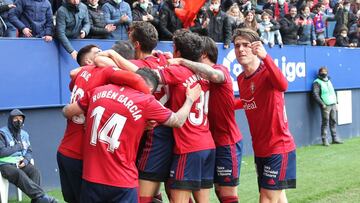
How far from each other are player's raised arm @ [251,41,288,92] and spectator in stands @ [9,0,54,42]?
210 inches

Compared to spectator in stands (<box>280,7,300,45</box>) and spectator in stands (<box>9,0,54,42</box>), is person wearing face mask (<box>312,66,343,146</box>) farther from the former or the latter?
spectator in stands (<box>9,0,54,42</box>)

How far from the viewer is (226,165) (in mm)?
6559

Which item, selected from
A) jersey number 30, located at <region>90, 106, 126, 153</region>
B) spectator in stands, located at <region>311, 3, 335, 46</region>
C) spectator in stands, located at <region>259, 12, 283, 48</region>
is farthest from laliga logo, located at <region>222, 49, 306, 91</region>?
jersey number 30, located at <region>90, 106, 126, 153</region>

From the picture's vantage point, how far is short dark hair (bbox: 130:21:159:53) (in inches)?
232

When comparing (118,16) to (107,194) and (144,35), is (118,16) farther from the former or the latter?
(107,194)

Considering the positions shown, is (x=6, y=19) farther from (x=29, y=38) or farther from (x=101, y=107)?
(x=101, y=107)

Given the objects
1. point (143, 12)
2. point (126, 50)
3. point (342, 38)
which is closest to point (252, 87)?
point (126, 50)

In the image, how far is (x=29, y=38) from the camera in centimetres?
1020

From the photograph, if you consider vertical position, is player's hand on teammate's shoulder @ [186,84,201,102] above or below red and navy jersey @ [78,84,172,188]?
above

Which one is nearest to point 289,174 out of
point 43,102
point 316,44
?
point 43,102

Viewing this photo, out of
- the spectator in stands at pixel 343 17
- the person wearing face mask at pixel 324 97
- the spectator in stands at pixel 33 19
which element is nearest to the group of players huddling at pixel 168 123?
the spectator in stands at pixel 33 19

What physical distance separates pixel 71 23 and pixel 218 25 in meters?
3.84

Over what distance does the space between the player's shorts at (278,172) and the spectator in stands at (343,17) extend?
1356 cm

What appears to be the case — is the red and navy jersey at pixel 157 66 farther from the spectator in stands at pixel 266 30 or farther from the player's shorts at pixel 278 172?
the spectator in stands at pixel 266 30
